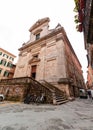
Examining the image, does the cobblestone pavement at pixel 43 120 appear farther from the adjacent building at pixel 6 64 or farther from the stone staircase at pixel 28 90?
the adjacent building at pixel 6 64

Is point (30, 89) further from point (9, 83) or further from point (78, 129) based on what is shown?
point (78, 129)

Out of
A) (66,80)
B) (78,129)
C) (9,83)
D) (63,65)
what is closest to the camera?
(78,129)

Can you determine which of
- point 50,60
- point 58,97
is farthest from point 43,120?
point 50,60

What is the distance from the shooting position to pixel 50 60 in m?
16.0

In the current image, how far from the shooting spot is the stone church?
1344cm

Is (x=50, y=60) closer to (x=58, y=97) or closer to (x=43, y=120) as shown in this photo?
(x=58, y=97)

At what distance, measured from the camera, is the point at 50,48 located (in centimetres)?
1745

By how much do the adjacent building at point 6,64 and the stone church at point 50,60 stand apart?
273 inches

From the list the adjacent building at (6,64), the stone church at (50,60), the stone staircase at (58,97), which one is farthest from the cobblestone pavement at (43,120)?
the adjacent building at (6,64)

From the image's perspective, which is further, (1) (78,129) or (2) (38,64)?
(2) (38,64)

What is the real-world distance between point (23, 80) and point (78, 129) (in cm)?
815

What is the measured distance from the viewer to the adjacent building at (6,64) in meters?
25.4

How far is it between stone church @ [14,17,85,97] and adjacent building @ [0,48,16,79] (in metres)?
6.94

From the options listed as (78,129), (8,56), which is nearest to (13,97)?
(78,129)
